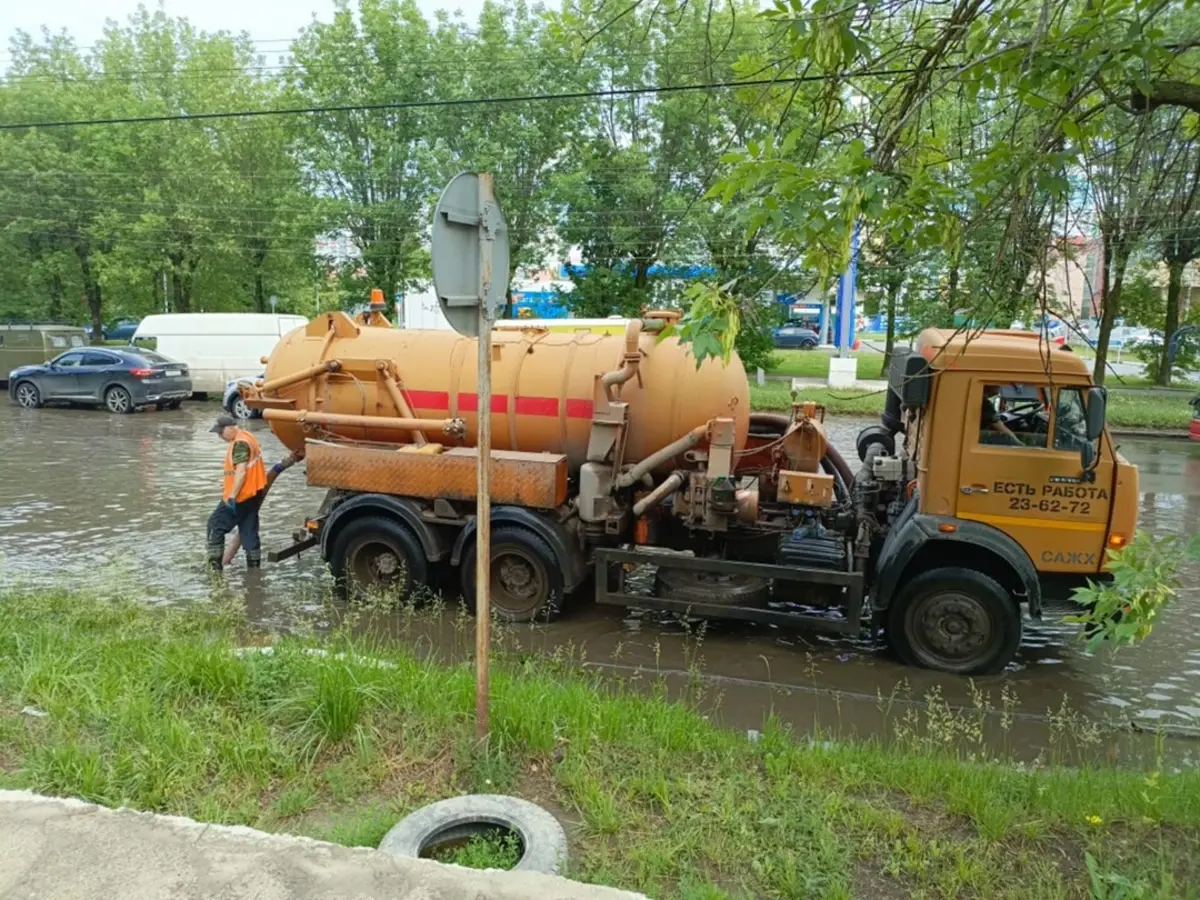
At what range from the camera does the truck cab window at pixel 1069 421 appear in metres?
5.98

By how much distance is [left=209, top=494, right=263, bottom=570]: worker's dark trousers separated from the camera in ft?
27.5

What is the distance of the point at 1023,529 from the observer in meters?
6.14

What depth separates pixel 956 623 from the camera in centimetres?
634

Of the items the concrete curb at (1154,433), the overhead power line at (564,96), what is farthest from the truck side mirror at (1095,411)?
the concrete curb at (1154,433)

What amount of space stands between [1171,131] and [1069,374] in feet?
7.81

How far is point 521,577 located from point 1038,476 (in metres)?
4.08

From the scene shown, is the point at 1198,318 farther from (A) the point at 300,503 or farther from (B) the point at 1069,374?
(A) the point at 300,503

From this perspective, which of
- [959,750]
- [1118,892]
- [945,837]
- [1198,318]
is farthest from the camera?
[1198,318]

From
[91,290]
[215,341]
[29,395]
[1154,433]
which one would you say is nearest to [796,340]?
[1154,433]

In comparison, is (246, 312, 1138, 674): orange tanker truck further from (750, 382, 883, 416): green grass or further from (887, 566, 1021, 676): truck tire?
(750, 382, 883, 416): green grass

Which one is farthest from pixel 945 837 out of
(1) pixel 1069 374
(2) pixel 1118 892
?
(1) pixel 1069 374

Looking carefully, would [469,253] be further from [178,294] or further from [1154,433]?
[178,294]

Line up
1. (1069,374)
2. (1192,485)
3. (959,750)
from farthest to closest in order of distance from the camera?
1. (1192,485)
2. (1069,374)
3. (959,750)

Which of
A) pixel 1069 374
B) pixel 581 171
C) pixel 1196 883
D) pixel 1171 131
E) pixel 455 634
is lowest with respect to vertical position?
pixel 455 634
